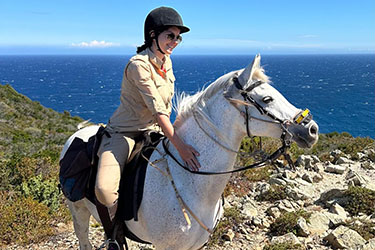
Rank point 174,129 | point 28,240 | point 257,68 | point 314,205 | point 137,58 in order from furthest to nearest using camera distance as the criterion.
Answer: point 314,205 < point 28,240 < point 174,129 < point 137,58 < point 257,68

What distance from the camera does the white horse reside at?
2695 mm

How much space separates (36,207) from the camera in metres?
6.34

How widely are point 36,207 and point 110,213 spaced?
3891mm

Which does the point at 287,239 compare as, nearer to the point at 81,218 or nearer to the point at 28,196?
the point at 81,218

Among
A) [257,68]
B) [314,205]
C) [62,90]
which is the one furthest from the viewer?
[62,90]

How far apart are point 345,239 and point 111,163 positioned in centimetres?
482

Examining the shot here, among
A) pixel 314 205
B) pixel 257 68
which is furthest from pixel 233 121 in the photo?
pixel 314 205

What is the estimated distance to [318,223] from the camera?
6.56m

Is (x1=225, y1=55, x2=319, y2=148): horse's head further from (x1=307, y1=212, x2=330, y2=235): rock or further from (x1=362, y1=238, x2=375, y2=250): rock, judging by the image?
(x1=307, y1=212, x2=330, y2=235): rock

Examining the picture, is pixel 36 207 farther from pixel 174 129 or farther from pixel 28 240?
pixel 174 129

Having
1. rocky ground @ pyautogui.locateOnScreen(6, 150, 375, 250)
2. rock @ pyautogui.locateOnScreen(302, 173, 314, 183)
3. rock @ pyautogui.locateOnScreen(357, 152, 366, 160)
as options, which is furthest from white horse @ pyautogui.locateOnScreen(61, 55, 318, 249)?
rock @ pyautogui.locateOnScreen(357, 152, 366, 160)

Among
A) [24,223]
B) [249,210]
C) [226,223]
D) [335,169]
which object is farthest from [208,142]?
[335,169]

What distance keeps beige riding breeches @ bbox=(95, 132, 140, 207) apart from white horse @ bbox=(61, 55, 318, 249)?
321mm

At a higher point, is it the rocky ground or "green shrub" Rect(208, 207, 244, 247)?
"green shrub" Rect(208, 207, 244, 247)
